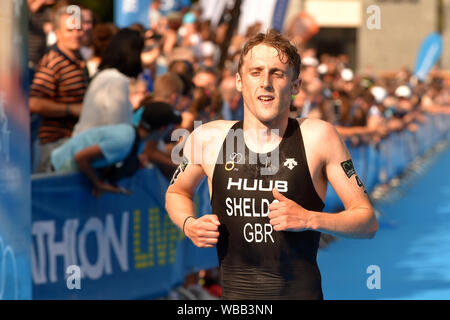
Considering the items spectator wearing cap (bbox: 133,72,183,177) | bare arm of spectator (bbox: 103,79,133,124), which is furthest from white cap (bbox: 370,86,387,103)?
bare arm of spectator (bbox: 103,79,133,124)

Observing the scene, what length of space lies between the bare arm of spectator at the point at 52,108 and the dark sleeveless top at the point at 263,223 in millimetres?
3222

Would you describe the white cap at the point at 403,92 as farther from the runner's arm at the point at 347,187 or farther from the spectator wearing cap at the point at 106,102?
the runner's arm at the point at 347,187

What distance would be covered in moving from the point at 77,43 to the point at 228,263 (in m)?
3.58

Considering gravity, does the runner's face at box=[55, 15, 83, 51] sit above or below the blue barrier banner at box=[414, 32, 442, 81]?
below

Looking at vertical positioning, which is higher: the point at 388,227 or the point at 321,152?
the point at 321,152

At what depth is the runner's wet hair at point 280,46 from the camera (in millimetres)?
3809

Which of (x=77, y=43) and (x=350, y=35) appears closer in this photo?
(x=77, y=43)

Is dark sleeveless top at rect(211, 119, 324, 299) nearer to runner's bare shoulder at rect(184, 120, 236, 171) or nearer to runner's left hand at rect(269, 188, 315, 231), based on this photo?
runner's bare shoulder at rect(184, 120, 236, 171)

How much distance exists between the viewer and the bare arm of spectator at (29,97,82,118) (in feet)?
22.3

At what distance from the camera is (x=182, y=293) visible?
26.5 ft

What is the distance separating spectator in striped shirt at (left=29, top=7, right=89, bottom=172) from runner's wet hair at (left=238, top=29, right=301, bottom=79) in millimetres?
3303

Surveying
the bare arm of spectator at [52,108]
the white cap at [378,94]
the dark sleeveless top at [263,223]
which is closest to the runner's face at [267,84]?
the dark sleeveless top at [263,223]

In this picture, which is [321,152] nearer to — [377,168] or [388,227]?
[388,227]
